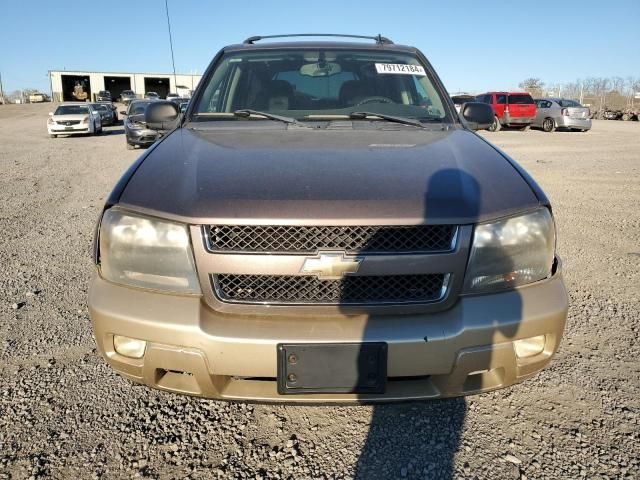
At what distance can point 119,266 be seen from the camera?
197cm

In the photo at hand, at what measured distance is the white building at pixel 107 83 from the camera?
210ft

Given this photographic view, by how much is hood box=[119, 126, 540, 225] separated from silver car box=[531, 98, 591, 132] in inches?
891

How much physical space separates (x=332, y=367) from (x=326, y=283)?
0.31 meters

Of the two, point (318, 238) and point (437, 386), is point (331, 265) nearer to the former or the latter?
point (318, 238)

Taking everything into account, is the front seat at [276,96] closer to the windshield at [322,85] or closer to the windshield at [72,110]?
the windshield at [322,85]

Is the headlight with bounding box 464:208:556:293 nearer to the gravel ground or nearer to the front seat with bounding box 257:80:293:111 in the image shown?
the gravel ground

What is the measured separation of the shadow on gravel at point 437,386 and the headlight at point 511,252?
0.06 metres

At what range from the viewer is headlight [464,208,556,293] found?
1.89 m

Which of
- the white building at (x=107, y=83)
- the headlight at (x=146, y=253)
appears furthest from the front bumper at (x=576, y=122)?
the white building at (x=107, y=83)

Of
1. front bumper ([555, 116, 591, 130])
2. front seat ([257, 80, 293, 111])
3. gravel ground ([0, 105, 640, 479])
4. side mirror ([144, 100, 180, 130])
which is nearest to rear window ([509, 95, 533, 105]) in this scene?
front bumper ([555, 116, 591, 130])

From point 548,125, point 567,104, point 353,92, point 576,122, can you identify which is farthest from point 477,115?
point 567,104

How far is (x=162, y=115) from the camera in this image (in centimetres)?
327

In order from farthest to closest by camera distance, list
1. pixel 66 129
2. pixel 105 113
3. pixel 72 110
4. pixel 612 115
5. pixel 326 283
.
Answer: pixel 612 115, pixel 105 113, pixel 72 110, pixel 66 129, pixel 326 283

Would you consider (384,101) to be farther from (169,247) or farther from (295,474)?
(295,474)
